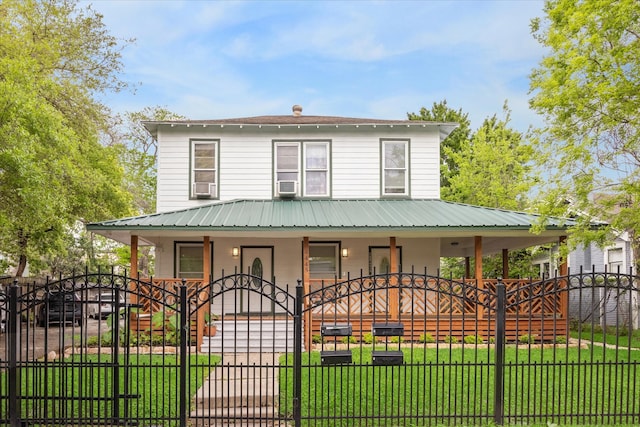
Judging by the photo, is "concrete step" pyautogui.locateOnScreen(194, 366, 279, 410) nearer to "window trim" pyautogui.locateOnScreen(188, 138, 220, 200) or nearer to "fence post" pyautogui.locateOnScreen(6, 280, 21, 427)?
"fence post" pyautogui.locateOnScreen(6, 280, 21, 427)

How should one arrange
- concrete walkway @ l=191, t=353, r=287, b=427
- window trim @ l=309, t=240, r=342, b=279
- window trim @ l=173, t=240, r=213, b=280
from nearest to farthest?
concrete walkway @ l=191, t=353, r=287, b=427 < window trim @ l=173, t=240, r=213, b=280 < window trim @ l=309, t=240, r=342, b=279

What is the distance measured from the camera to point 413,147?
58.1ft

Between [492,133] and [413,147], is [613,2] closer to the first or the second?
[413,147]

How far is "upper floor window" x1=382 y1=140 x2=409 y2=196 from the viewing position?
58.1 ft

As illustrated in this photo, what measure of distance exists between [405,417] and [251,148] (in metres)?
12.2

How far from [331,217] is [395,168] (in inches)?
154

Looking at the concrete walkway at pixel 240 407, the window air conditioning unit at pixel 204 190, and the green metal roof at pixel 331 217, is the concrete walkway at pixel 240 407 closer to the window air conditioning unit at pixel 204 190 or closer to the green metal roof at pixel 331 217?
the green metal roof at pixel 331 217

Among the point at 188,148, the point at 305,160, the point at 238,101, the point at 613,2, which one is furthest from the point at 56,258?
the point at 238,101

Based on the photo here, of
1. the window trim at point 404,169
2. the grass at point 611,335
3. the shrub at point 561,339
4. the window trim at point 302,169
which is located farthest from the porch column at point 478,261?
the window trim at point 302,169

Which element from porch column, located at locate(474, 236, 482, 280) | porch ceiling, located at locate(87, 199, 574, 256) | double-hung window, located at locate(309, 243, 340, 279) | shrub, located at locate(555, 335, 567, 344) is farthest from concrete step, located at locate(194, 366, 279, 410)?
shrub, located at locate(555, 335, 567, 344)

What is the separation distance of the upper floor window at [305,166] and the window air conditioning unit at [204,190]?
215 centimetres

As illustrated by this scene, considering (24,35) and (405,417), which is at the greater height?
(24,35)

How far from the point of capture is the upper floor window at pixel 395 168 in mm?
17719

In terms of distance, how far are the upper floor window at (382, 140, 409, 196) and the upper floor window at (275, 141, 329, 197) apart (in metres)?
1.99
